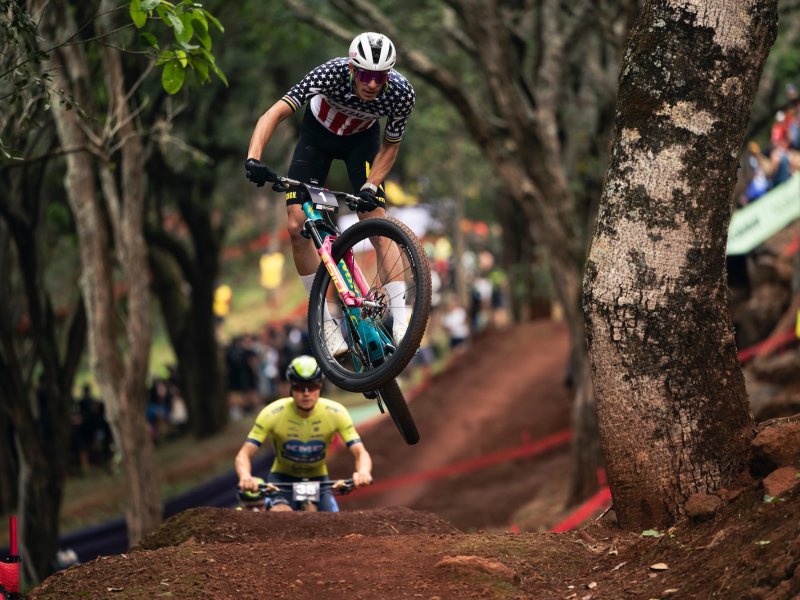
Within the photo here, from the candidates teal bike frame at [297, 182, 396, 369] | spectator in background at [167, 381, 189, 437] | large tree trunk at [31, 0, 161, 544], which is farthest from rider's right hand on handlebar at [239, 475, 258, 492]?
spectator in background at [167, 381, 189, 437]

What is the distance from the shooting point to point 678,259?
645 centimetres

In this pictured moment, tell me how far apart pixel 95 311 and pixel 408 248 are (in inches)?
343

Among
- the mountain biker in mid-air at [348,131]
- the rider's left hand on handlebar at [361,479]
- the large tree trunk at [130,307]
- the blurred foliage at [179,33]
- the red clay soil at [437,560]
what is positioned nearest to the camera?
the red clay soil at [437,560]

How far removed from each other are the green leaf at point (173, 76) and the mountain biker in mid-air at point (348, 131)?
24.1 inches

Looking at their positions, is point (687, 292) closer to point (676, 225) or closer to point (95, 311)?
point (676, 225)

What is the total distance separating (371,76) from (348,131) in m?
0.80

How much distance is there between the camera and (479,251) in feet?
153

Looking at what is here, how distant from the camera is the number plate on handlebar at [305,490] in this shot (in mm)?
9688

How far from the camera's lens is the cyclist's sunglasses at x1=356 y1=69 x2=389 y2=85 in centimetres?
A: 735

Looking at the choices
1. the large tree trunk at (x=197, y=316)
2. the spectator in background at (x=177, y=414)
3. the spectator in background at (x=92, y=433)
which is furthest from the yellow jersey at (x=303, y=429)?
the spectator in background at (x=177, y=414)

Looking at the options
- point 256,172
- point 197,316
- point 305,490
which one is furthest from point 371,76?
point 197,316

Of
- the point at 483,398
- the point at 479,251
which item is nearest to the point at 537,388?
the point at 483,398

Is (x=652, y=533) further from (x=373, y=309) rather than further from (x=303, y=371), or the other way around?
(x=303, y=371)

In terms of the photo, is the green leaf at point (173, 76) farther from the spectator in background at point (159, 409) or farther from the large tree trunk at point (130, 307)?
the spectator in background at point (159, 409)
